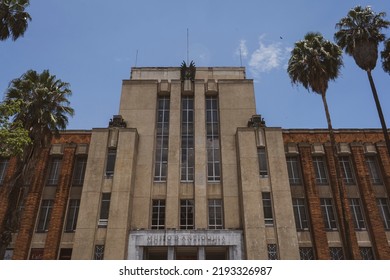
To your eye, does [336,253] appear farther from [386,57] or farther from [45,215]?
[45,215]

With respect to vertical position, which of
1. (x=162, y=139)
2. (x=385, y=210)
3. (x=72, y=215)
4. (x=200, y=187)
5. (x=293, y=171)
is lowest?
(x=72, y=215)

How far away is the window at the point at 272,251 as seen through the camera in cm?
2348

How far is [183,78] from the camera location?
107 feet

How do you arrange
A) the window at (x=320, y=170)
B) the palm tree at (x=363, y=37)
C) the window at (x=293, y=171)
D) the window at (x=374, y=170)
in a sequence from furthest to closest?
the window at (x=374, y=170) < the window at (x=320, y=170) < the window at (x=293, y=171) < the palm tree at (x=363, y=37)

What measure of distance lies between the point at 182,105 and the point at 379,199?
1838cm

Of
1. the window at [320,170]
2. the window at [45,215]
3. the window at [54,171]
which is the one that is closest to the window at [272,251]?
the window at [320,170]

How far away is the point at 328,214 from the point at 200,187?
34.4 ft

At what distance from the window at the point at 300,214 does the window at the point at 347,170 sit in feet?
14.7

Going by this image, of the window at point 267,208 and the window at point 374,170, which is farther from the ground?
the window at point 374,170

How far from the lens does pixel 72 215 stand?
2703 centimetres

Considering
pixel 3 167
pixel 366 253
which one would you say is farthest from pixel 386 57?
pixel 3 167

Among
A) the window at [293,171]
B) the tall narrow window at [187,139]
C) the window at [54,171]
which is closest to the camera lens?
the tall narrow window at [187,139]

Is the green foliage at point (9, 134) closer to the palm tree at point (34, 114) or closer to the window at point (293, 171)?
the palm tree at point (34, 114)

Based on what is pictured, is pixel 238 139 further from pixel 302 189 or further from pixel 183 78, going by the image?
pixel 183 78
